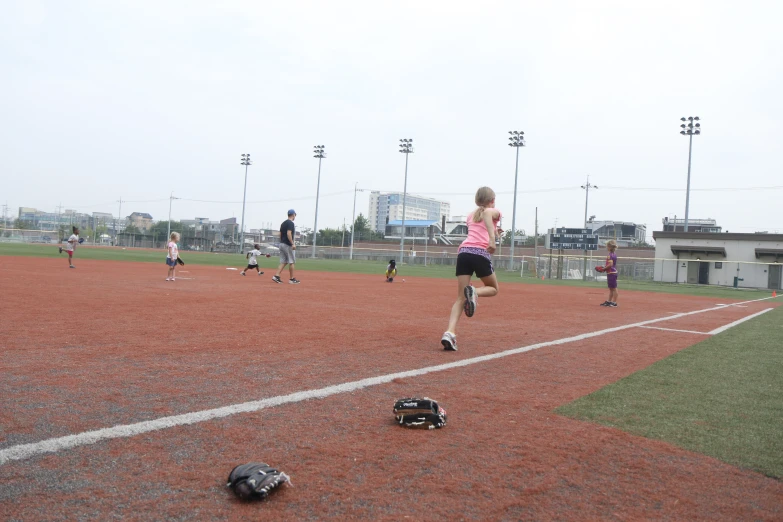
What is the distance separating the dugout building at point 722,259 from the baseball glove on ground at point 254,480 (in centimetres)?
4375

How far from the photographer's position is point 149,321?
24.1ft

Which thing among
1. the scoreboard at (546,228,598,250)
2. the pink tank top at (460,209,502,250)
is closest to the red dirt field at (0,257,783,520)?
the pink tank top at (460,209,502,250)

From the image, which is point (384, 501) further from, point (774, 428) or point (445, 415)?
point (774, 428)

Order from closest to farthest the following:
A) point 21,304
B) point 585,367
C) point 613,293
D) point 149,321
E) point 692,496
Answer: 1. point 692,496
2. point 585,367
3. point 149,321
4. point 21,304
5. point 613,293

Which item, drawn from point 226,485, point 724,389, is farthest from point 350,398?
point 724,389

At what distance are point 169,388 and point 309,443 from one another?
1.51m

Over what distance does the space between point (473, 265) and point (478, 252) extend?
6.2 inches

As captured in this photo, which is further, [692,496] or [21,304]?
[21,304]

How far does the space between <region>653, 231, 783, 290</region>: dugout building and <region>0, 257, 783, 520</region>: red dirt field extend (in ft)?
134

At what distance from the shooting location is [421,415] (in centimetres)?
353

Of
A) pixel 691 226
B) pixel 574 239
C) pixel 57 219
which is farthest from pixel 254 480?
pixel 57 219

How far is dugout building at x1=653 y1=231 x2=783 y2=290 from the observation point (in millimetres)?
41500

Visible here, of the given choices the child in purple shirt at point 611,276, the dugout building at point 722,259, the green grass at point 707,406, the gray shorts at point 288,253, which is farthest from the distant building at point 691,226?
the green grass at point 707,406

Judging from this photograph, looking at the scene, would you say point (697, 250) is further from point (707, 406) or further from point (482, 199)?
point (707, 406)
